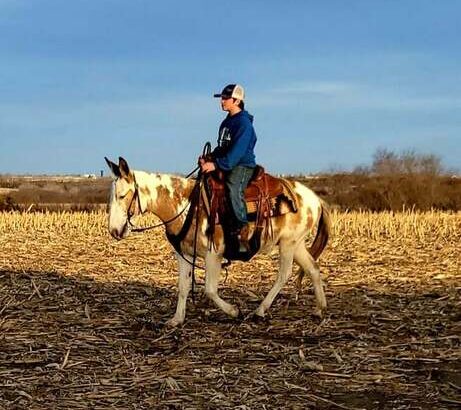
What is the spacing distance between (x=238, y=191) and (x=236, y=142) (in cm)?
61

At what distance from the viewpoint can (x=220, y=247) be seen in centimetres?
986

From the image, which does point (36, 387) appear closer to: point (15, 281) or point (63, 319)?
point (63, 319)

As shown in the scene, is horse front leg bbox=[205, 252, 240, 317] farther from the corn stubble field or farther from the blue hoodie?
the blue hoodie

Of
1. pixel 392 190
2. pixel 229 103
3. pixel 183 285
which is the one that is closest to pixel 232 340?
pixel 183 285

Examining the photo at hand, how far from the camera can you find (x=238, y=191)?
32.3ft

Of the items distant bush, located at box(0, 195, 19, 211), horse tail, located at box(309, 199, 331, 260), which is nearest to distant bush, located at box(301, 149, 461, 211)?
distant bush, located at box(0, 195, 19, 211)

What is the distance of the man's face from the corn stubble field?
2.63 m

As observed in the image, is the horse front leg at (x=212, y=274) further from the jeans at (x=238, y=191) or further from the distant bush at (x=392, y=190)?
the distant bush at (x=392, y=190)

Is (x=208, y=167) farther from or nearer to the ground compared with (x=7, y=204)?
farther from the ground

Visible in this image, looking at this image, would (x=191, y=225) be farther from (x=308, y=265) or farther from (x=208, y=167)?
(x=308, y=265)

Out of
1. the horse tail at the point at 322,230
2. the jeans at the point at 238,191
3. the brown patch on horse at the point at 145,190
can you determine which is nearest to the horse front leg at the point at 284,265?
the horse tail at the point at 322,230

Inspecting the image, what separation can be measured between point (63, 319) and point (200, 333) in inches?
81.7

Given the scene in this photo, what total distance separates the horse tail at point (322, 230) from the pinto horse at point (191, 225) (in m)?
0.21

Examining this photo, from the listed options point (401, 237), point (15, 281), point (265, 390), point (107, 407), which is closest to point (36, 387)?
point (107, 407)
